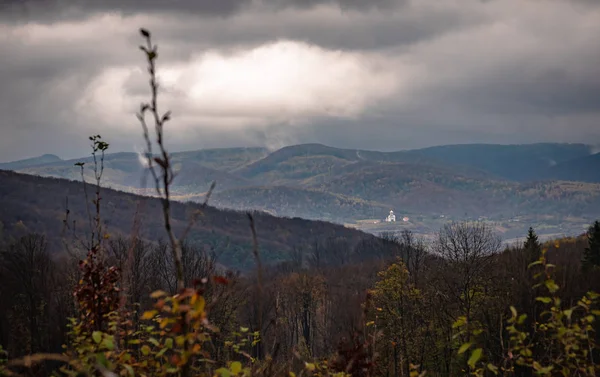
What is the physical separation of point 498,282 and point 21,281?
45838mm

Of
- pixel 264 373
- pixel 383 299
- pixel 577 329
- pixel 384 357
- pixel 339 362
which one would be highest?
pixel 577 329

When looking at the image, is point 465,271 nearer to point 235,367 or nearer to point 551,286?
point 551,286

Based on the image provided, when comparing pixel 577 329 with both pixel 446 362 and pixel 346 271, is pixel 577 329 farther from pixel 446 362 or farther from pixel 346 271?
pixel 346 271

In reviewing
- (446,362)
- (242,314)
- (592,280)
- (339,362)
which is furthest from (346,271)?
(339,362)

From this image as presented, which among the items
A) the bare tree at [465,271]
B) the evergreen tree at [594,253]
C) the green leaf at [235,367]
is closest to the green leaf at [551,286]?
the green leaf at [235,367]

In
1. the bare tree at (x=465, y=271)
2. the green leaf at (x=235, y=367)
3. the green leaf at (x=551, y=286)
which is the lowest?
the bare tree at (x=465, y=271)

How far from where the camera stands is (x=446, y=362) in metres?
42.6

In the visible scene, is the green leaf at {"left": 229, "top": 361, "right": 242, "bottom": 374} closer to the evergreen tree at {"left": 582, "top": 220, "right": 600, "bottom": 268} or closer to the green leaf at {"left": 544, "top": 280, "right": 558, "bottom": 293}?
the green leaf at {"left": 544, "top": 280, "right": 558, "bottom": 293}

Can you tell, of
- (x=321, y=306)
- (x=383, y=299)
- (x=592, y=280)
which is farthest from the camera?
(x=321, y=306)

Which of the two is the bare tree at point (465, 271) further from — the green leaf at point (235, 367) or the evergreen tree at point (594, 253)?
the green leaf at point (235, 367)

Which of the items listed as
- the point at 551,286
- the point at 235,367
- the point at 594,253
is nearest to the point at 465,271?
the point at 594,253

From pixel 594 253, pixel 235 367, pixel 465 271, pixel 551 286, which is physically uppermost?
pixel 551 286

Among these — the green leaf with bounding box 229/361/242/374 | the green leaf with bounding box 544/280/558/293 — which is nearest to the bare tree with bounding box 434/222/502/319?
the green leaf with bounding box 544/280/558/293

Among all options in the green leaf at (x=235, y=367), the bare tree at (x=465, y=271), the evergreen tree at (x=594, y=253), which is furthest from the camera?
the evergreen tree at (x=594, y=253)
